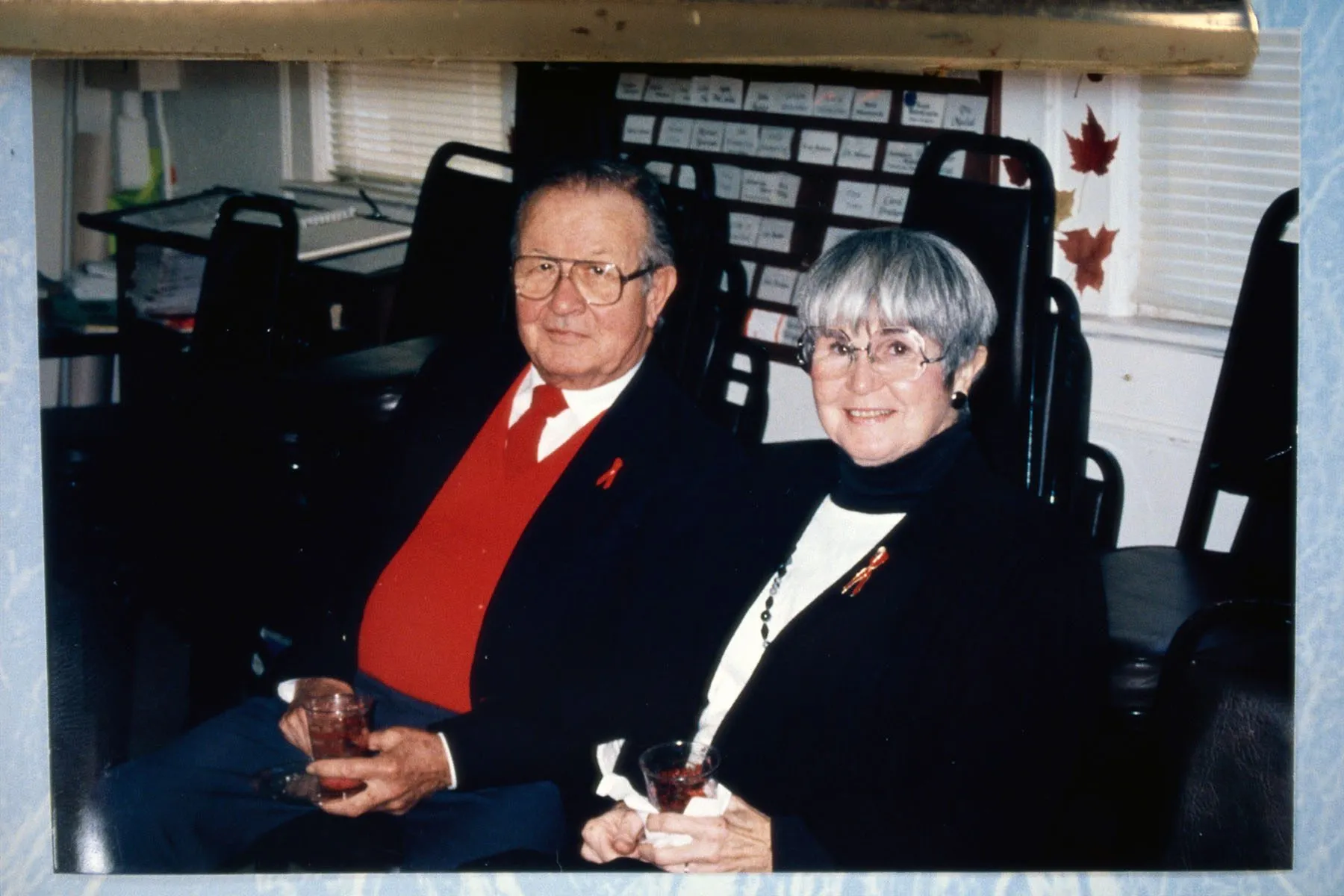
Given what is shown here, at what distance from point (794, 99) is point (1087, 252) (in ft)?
1.41

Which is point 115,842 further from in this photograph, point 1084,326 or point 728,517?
point 1084,326

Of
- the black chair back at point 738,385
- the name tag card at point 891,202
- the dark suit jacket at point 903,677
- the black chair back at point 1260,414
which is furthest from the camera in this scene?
the black chair back at point 738,385

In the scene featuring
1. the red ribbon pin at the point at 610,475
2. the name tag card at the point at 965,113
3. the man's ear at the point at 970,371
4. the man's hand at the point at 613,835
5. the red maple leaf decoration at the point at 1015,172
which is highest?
the name tag card at the point at 965,113

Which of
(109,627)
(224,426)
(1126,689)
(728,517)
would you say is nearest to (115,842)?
(109,627)

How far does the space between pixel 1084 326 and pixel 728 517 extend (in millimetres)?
528

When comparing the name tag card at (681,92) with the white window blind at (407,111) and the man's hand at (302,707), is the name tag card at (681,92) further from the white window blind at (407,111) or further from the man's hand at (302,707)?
the man's hand at (302,707)

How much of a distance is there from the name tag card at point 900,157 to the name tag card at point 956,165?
0.35ft

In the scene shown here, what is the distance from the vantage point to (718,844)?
5.13 ft

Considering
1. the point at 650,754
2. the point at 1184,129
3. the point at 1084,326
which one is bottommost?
the point at 650,754

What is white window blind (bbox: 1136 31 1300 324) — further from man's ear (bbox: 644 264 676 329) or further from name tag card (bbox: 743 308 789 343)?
man's ear (bbox: 644 264 676 329)

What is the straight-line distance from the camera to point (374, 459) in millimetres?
1777

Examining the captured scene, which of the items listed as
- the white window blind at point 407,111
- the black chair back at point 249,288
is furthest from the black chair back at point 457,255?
the black chair back at point 249,288

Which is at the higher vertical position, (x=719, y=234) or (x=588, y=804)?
(x=719, y=234)

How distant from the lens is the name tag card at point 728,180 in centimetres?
173
